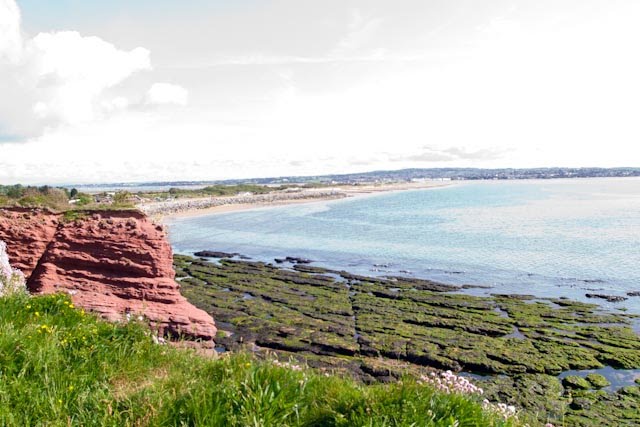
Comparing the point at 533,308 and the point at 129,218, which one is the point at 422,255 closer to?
the point at 533,308

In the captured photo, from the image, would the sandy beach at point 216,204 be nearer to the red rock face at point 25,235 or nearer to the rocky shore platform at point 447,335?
the rocky shore platform at point 447,335

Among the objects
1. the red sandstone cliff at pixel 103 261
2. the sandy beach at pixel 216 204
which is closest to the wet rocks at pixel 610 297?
the red sandstone cliff at pixel 103 261

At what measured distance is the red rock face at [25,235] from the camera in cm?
1738

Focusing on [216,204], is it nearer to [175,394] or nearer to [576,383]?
[576,383]

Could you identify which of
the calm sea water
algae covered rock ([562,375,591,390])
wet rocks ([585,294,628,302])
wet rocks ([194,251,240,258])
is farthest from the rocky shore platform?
wet rocks ([194,251,240,258])

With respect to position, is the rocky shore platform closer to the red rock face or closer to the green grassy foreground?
the green grassy foreground

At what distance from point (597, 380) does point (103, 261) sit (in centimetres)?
2054

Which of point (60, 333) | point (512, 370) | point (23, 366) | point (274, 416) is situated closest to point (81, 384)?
point (23, 366)

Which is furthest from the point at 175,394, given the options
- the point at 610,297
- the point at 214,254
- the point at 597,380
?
the point at 214,254

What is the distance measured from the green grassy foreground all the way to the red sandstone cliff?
40.7 ft

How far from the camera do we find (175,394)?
4598mm

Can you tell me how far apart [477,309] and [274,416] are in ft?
85.0

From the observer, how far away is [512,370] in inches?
749

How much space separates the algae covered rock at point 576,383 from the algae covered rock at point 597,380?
0.71ft
